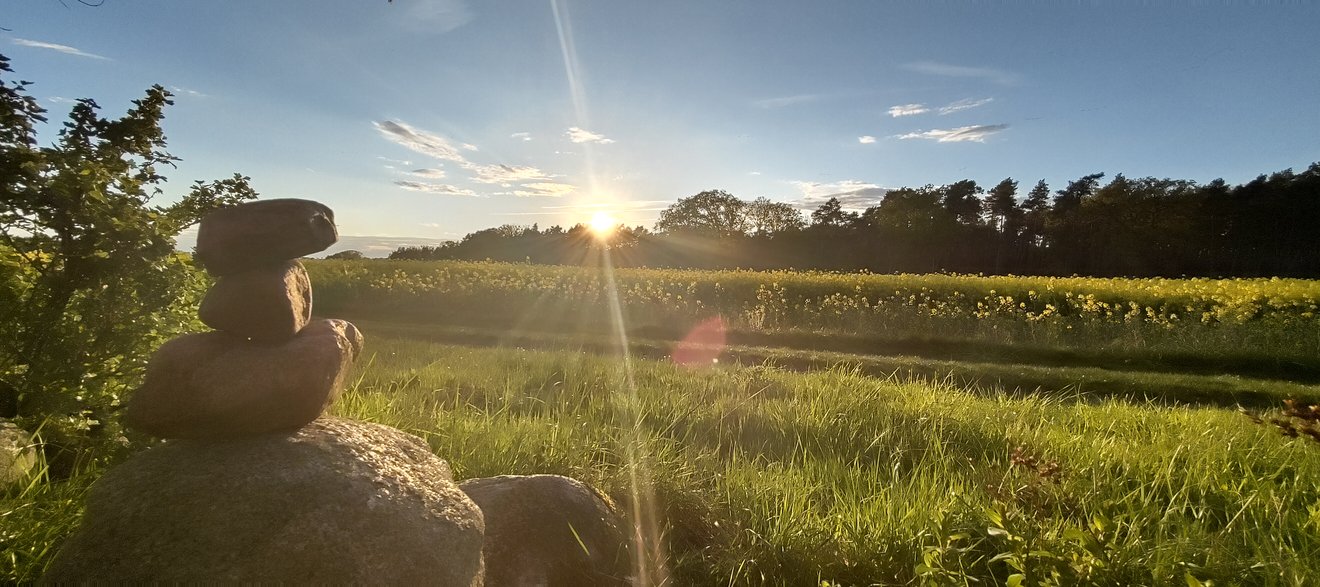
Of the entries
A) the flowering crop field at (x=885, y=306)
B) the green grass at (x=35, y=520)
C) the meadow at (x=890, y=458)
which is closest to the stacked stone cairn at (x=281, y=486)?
the green grass at (x=35, y=520)

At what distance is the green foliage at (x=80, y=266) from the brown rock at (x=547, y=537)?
2.59 meters

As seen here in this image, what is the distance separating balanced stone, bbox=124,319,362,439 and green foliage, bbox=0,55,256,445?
4.66 ft

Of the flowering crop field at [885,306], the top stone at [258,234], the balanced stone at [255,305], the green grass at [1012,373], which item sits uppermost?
the top stone at [258,234]

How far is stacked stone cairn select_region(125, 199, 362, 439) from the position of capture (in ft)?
10.1

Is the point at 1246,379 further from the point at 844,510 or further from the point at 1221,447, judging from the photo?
the point at 844,510

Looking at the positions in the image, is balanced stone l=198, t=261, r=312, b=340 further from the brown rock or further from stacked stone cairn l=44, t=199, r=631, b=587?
the brown rock

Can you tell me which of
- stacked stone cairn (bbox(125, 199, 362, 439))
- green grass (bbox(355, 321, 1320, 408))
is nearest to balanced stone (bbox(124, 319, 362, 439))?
stacked stone cairn (bbox(125, 199, 362, 439))

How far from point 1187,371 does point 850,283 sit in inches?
375

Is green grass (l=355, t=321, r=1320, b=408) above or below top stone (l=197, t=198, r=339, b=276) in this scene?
below

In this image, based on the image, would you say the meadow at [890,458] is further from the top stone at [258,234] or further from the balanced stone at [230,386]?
the top stone at [258,234]

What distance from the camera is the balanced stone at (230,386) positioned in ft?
10.0

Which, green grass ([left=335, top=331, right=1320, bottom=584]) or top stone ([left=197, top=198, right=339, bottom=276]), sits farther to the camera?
green grass ([left=335, top=331, right=1320, bottom=584])

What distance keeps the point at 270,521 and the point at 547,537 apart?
1.52 meters

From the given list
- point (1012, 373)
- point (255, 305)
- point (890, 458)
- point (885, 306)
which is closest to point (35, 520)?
point (255, 305)
